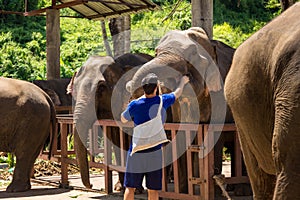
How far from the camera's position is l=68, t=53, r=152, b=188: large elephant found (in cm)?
976

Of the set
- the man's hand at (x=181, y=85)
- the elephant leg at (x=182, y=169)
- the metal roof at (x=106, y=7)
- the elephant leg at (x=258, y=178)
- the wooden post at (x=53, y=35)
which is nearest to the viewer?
the elephant leg at (x=258, y=178)

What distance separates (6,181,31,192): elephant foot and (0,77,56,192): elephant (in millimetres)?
189

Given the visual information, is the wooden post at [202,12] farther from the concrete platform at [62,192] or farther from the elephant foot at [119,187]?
the elephant foot at [119,187]

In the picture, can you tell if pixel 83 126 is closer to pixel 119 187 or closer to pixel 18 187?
pixel 119 187

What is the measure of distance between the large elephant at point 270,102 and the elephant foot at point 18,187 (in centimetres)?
670

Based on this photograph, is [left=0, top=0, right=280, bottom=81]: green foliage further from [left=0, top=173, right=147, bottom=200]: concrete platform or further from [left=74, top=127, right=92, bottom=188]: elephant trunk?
[left=74, top=127, right=92, bottom=188]: elephant trunk

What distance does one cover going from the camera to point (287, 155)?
354cm

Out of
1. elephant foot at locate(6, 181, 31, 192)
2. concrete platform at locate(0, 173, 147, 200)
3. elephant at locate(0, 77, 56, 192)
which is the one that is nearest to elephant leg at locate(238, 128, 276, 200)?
concrete platform at locate(0, 173, 147, 200)

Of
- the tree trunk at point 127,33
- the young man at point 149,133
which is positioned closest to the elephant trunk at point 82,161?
the young man at point 149,133

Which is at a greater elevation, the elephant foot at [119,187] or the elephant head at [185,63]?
the elephant head at [185,63]

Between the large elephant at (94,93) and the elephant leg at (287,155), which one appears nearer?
the elephant leg at (287,155)

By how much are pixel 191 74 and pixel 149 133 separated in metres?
0.96

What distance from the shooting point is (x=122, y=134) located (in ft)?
31.2

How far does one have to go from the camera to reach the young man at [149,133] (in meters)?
7.09
